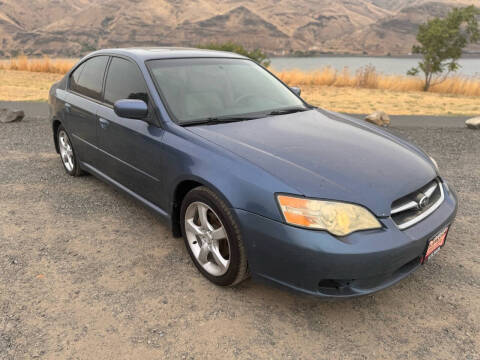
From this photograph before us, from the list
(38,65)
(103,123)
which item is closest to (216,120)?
(103,123)

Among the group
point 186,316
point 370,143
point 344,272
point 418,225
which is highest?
point 370,143

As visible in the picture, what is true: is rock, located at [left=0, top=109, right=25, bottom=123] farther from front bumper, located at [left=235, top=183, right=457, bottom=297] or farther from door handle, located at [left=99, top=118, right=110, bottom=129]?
front bumper, located at [left=235, top=183, right=457, bottom=297]

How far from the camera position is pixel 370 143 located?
2816 millimetres

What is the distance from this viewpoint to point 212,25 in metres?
119

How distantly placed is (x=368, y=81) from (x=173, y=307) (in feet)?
50.5

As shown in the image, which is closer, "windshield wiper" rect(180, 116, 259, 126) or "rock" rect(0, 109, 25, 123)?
"windshield wiper" rect(180, 116, 259, 126)

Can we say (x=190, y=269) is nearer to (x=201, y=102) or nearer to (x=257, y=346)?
(x=257, y=346)

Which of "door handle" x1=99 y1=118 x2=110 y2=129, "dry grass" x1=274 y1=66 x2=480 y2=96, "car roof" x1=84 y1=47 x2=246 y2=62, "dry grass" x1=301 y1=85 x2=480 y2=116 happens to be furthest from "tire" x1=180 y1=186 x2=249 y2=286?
"dry grass" x1=274 y1=66 x2=480 y2=96

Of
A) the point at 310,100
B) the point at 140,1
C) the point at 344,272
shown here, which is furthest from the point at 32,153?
the point at 140,1

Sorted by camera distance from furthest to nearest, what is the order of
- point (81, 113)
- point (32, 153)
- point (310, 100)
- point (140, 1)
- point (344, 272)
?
1. point (140, 1)
2. point (310, 100)
3. point (32, 153)
4. point (81, 113)
5. point (344, 272)

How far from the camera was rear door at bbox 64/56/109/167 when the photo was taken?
3.82m

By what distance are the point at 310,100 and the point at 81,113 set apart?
29.7 feet

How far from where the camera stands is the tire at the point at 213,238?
7.64 ft

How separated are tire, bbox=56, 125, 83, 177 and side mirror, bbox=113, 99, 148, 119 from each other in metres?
1.89
